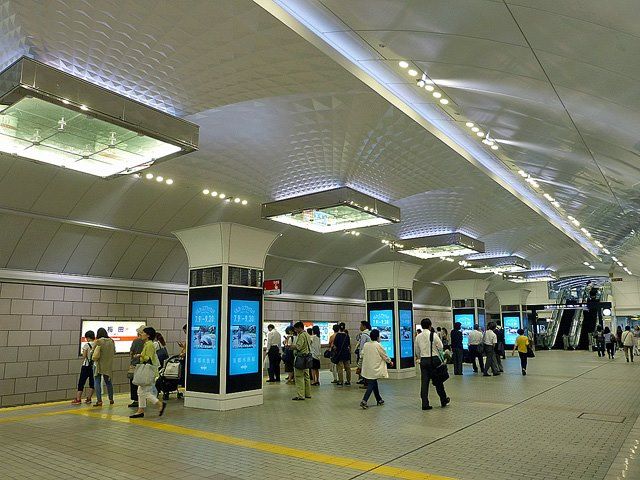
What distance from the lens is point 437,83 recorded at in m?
6.90

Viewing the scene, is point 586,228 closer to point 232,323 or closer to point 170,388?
point 232,323

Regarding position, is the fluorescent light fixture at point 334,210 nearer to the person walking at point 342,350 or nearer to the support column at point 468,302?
the person walking at point 342,350

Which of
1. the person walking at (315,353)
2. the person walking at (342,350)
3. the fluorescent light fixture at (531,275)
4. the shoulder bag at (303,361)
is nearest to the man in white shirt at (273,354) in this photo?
the person walking at (315,353)

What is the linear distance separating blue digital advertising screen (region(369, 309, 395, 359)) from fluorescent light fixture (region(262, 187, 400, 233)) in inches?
187

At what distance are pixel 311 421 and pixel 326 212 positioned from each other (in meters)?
4.99

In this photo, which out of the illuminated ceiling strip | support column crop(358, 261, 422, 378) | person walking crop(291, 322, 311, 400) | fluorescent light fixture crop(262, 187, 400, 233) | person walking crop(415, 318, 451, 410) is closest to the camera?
the illuminated ceiling strip

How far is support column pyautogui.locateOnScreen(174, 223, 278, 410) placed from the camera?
10.5 meters

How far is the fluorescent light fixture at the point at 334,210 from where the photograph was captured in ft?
36.2

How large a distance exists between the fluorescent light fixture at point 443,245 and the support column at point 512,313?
44.1 ft

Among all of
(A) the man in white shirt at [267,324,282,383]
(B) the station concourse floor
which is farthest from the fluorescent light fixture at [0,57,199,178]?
(A) the man in white shirt at [267,324,282,383]

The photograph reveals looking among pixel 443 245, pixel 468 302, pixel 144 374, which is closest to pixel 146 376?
pixel 144 374

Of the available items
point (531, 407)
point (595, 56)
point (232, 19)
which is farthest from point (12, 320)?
point (595, 56)

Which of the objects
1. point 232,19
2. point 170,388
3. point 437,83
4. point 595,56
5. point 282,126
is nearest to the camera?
point 595,56

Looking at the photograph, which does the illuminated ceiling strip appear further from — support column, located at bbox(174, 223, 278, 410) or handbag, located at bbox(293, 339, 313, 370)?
handbag, located at bbox(293, 339, 313, 370)
